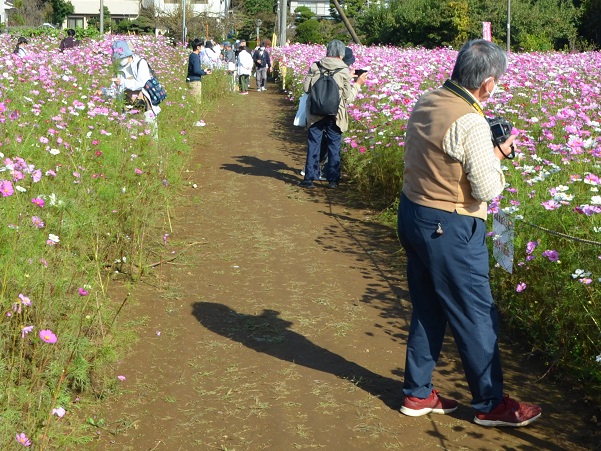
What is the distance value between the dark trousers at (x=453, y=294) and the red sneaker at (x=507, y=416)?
3 centimetres

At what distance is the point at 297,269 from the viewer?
20.8 feet


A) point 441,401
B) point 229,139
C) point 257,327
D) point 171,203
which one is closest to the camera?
point 441,401

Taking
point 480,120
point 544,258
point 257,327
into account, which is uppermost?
point 480,120

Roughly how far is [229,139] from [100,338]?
9123mm

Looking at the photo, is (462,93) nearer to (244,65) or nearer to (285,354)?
(285,354)

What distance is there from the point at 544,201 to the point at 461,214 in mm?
1838

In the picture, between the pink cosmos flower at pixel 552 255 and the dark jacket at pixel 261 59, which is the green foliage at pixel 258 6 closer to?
the dark jacket at pixel 261 59

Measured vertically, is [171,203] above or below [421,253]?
below

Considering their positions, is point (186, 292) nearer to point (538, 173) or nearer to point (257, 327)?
point (257, 327)

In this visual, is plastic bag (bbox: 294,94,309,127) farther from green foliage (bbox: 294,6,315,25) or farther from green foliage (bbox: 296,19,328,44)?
green foliage (bbox: 294,6,315,25)

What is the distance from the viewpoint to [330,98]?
8727 mm

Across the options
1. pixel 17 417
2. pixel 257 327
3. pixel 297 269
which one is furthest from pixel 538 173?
pixel 17 417

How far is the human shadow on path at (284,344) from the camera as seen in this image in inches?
171

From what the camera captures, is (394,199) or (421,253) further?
(394,199)
